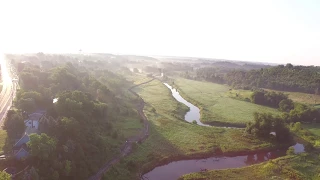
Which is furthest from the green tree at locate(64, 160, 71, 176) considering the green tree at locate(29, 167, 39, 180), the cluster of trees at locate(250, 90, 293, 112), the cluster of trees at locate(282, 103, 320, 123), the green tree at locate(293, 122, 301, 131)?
the cluster of trees at locate(250, 90, 293, 112)

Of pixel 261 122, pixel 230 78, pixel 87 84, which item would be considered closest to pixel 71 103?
pixel 87 84

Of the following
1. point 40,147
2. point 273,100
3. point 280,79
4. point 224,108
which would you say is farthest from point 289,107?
point 40,147

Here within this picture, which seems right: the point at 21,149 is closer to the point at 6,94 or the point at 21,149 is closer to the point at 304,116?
the point at 6,94

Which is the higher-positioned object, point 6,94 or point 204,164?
point 6,94

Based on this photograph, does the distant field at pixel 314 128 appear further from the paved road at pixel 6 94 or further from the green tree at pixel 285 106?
the paved road at pixel 6 94

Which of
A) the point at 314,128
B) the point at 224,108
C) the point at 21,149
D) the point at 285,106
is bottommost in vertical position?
the point at 224,108

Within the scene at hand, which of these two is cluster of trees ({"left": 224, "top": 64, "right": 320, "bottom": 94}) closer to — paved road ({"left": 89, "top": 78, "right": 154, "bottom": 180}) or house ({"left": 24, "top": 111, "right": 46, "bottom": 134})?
paved road ({"left": 89, "top": 78, "right": 154, "bottom": 180})

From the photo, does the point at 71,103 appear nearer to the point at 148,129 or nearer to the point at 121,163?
the point at 121,163
